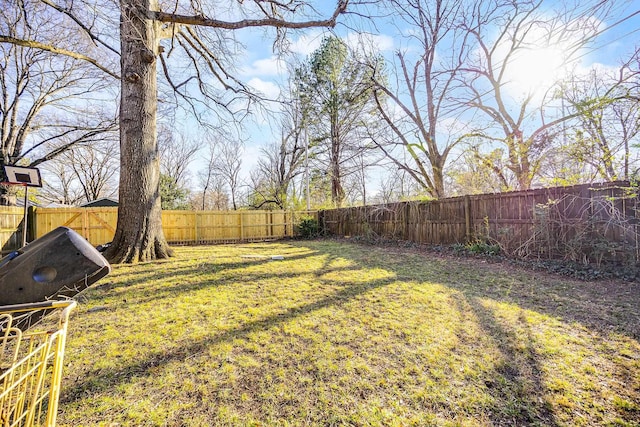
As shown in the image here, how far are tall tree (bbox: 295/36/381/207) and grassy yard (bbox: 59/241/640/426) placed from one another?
948 centimetres

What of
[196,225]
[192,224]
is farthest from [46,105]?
[196,225]

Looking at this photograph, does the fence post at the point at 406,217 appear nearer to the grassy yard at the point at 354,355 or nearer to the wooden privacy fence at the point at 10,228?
the grassy yard at the point at 354,355

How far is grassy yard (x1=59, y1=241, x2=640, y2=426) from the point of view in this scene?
4.82 ft

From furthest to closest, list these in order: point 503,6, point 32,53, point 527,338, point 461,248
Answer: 1. point 32,53
2. point 503,6
3. point 461,248
4. point 527,338

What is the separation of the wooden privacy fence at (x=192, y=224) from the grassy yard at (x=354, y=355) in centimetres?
731

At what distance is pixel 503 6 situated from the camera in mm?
8227

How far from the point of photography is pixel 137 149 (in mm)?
5180

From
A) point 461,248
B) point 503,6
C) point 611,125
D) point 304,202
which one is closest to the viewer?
point 611,125

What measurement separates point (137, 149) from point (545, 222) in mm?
7766

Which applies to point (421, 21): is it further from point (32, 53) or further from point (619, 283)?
point (32, 53)

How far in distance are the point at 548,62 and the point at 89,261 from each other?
32.7 feet

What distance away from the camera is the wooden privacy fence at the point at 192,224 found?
8953 mm

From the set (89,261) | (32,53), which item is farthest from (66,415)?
(32,53)

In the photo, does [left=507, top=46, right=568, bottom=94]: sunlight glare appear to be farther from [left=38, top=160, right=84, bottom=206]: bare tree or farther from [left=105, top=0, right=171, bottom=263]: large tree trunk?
[left=38, top=160, right=84, bottom=206]: bare tree
